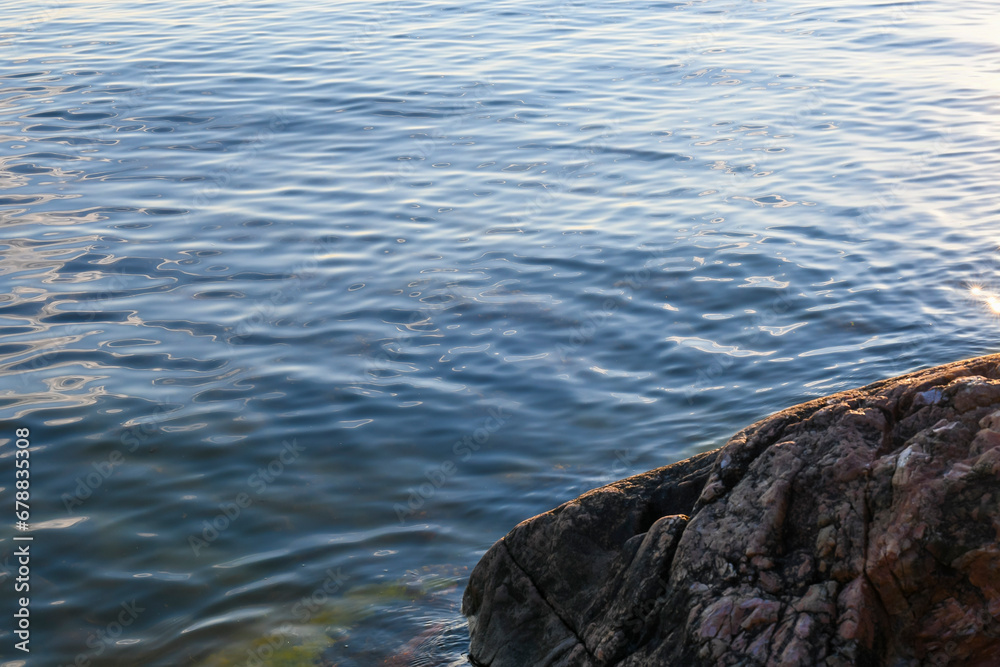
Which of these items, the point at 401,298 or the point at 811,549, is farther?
the point at 401,298

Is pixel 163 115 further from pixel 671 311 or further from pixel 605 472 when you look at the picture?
pixel 605 472

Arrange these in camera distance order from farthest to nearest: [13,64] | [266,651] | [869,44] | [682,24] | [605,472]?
[682,24]
[869,44]
[13,64]
[605,472]
[266,651]

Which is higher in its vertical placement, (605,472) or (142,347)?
(142,347)

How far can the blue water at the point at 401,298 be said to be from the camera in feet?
17.7

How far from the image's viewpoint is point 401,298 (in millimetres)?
8719

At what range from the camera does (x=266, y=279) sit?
8984 millimetres

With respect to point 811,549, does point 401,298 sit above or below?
below

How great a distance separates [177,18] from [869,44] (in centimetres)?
1545

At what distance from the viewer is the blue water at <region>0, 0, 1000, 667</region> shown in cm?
539

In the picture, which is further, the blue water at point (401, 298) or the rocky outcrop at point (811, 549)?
the blue water at point (401, 298)

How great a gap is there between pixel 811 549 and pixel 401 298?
6.12m

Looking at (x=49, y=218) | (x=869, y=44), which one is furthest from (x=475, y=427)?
(x=869, y=44)

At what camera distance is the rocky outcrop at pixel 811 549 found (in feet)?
9.18

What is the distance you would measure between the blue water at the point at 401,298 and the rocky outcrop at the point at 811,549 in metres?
1.06
